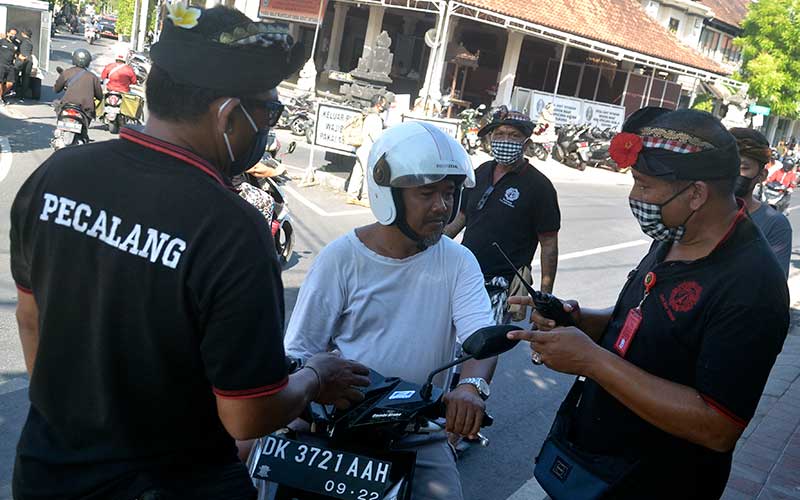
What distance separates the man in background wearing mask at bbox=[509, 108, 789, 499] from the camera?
7.07ft

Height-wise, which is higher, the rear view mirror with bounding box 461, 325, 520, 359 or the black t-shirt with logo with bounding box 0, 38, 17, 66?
the rear view mirror with bounding box 461, 325, 520, 359

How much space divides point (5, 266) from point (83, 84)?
6648mm

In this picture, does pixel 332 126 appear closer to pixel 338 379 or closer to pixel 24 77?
pixel 24 77

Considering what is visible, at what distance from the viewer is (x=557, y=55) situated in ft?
108

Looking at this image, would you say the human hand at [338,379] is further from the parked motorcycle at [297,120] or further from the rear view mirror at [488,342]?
the parked motorcycle at [297,120]

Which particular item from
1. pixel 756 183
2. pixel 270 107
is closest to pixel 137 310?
pixel 270 107

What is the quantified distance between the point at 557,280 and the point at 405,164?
293 inches

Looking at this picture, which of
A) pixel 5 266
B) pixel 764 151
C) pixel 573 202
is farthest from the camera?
pixel 573 202

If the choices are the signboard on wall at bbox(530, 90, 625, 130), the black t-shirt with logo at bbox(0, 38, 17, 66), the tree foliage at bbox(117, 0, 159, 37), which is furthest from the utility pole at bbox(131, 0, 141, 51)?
the signboard on wall at bbox(530, 90, 625, 130)

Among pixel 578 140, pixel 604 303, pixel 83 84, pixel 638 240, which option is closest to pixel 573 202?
pixel 638 240

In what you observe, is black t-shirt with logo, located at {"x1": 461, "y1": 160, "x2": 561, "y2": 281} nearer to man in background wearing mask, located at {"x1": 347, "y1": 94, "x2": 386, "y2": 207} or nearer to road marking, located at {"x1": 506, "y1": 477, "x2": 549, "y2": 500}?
road marking, located at {"x1": 506, "y1": 477, "x2": 549, "y2": 500}

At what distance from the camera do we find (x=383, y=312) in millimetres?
2676

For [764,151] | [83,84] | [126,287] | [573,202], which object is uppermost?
[764,151]

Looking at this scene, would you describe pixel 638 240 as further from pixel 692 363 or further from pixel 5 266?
pixel 692 363
